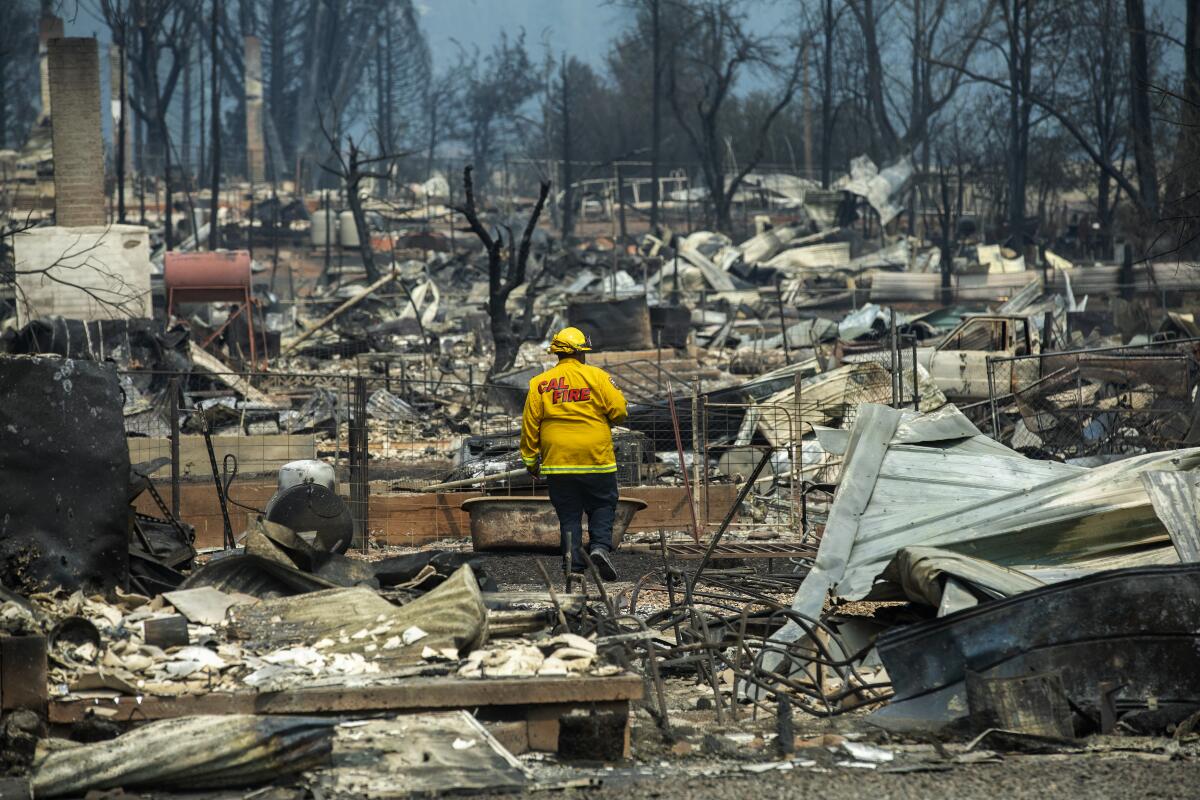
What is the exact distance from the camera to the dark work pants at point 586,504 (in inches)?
358

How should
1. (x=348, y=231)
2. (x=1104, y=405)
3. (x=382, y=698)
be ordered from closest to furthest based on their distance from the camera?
(x=382, y=698) → (x=1104, y=405) → (x=348, y=231)

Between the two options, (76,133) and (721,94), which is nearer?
(76,133)

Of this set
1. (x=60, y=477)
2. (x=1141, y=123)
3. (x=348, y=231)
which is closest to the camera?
(x=60, y=477)

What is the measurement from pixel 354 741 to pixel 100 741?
900 mm

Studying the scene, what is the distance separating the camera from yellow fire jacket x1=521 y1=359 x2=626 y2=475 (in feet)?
29.6

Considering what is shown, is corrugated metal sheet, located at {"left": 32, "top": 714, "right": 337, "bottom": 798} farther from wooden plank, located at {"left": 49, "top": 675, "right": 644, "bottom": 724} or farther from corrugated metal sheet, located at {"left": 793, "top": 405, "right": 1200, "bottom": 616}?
corrugated metal sheet, located at {"left": 793, "top": 405, "right": 1200, "bottom": 616}

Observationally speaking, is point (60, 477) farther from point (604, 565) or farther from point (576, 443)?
point (604, 565)

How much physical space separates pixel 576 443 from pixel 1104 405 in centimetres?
739

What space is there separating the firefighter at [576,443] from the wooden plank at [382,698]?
3.18 meters

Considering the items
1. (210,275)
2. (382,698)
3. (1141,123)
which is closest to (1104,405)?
(382,698)

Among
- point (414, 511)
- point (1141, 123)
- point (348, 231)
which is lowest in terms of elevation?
point (414, 511)

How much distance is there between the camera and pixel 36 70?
2749 inches

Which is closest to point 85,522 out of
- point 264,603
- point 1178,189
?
point 264,603

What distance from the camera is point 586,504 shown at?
30.2 feet
